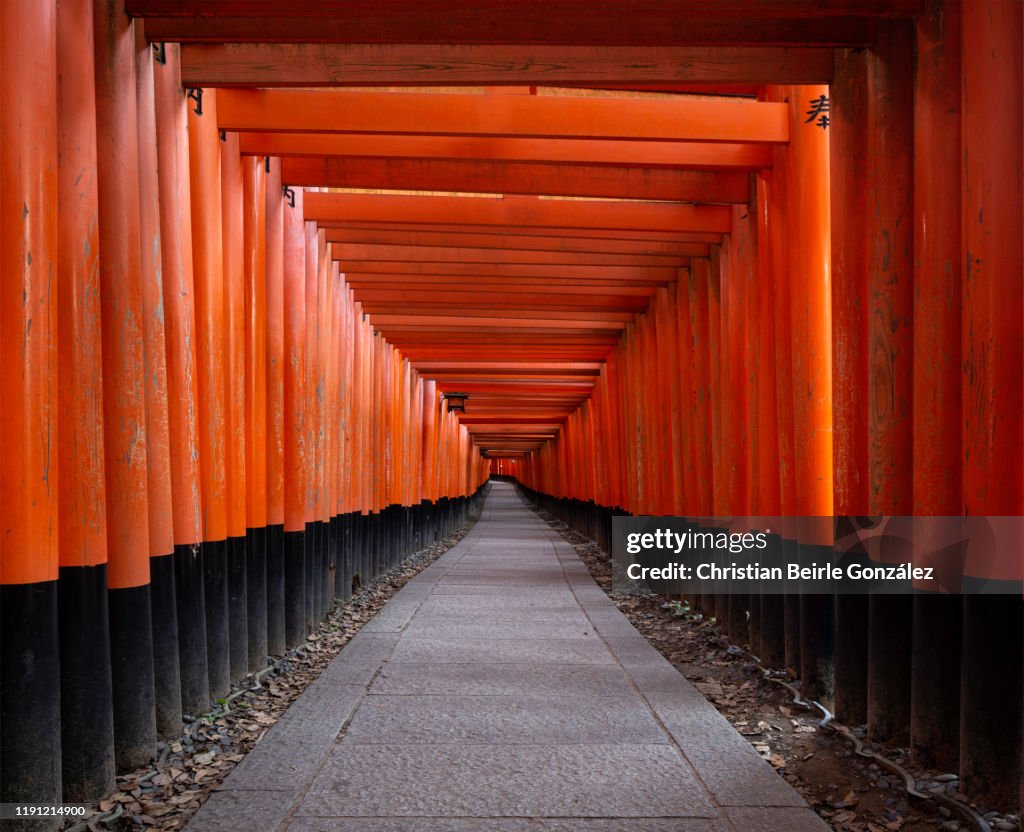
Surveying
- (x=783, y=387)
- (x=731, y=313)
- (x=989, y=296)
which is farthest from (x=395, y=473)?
(x=989, y=296)

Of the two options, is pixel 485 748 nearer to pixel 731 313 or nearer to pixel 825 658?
pixel 825 658

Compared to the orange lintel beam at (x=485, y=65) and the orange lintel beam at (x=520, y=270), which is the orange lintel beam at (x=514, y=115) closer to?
the orange lintel beam at (x=485, y=65)

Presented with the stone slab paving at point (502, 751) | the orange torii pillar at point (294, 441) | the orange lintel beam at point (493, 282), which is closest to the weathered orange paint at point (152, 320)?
the stone slab paving at point (502, 751)

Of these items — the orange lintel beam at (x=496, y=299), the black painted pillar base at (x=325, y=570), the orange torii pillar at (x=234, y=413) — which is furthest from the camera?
the orange lintel beam at (x=496, y=299)

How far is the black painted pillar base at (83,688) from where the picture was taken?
4.26 metres

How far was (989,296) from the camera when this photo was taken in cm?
411

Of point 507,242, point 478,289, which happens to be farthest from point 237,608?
point 478,289

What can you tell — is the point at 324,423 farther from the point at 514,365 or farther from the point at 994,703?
the point at 514,365

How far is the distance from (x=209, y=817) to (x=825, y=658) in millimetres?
3885

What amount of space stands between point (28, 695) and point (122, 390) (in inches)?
57.9

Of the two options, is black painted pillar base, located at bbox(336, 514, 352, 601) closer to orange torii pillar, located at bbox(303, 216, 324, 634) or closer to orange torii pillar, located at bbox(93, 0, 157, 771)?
orange torii pillar, located at bbox(303, 216, 324, 634)

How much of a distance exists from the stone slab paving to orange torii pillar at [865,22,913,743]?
760mm

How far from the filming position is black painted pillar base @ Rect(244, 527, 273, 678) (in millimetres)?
7206

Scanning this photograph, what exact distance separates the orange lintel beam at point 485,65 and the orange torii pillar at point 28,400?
6.49 ft
